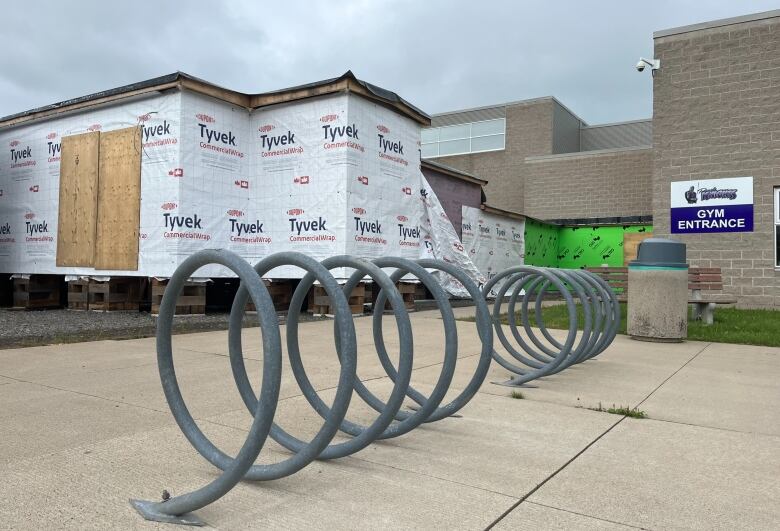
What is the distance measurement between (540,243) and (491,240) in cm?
480

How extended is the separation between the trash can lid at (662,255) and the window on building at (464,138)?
949 inches

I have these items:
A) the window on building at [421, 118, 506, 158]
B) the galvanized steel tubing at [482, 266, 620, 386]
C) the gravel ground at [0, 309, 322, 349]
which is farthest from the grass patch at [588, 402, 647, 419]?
the window on building at [421, 118, 506, 158]

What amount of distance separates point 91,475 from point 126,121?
8609mm

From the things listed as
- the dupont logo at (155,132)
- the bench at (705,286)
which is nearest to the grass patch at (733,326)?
the bench at (705,286)

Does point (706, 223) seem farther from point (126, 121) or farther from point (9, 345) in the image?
point (9, 345)

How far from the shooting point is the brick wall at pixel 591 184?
23.0 metres

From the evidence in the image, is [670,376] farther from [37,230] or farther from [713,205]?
[37,230]

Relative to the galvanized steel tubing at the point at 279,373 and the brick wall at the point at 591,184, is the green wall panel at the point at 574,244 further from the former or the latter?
the galvanized steel tubing at the point at 279,373

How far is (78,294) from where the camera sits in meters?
11.0

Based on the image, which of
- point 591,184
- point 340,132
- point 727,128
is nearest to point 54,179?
point 340,132

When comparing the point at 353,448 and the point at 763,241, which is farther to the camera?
the point at 763,241

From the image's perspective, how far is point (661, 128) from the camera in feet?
47.9

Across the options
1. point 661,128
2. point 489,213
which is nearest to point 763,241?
point 661,128

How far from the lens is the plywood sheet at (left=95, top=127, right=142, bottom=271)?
9.87 m
